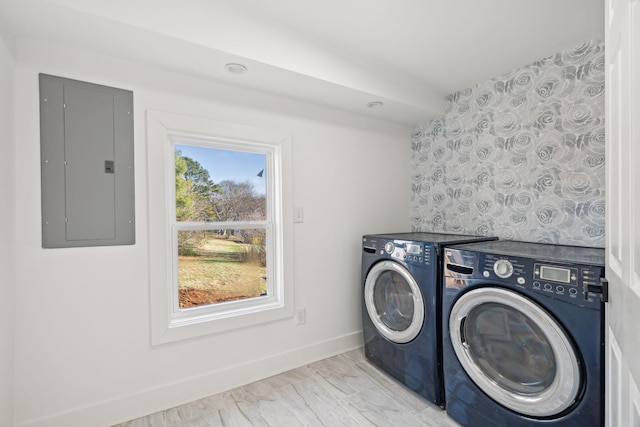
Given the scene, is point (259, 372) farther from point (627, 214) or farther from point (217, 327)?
point (627, 214)

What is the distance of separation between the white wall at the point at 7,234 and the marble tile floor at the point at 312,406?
0.59 metres

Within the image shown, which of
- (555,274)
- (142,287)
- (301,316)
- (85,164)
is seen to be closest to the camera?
(555,274)

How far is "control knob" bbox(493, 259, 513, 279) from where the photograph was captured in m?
1.43

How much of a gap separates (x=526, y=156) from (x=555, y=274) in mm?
1160

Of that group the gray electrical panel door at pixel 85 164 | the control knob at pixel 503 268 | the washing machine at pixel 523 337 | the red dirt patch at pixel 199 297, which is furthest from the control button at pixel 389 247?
the gray electrical panel door at pixel 85 164

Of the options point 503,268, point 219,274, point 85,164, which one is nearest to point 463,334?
point 503,268

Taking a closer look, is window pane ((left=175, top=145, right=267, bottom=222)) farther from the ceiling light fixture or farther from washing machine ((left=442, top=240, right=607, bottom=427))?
washing machine ((left=442, top=240, right=607, bottom=427))

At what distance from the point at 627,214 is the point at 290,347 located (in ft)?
6.89

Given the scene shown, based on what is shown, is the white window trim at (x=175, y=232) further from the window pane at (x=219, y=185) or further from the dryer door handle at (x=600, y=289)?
the dryer door handle at (x=600, y=289)

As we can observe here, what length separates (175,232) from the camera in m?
1.94

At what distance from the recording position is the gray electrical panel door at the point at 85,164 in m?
Answer: 1.54

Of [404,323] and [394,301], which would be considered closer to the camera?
[404,323]

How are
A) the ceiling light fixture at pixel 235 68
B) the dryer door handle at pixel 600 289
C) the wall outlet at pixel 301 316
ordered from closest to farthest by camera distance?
the dryer door handle at pixel 600 289, the ceiling light fixture at pixel 235 68, the wall outlet at pixel 301 316

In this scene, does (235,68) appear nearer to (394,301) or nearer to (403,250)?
(403,250)
